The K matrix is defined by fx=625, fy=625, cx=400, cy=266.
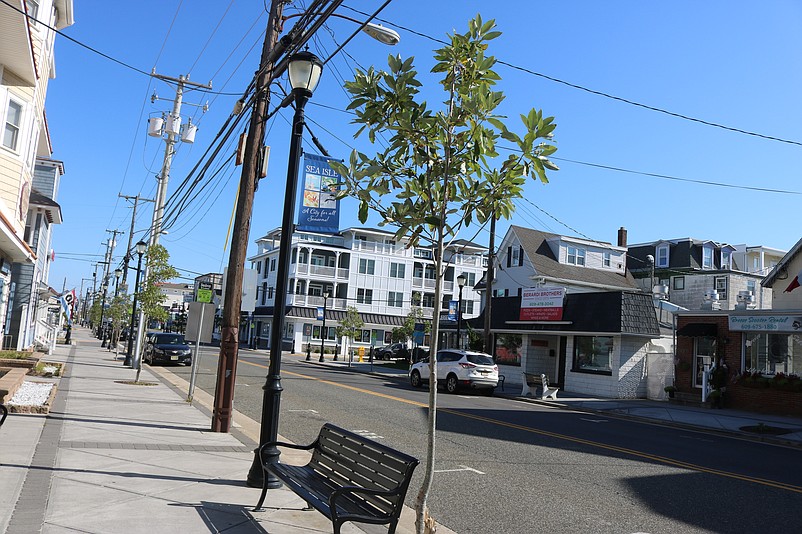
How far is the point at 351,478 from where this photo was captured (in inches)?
229

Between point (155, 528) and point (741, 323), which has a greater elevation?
point (741, 323)

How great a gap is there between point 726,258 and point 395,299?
106 feet

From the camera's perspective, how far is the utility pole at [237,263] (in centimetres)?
1110

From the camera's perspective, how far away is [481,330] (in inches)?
1435

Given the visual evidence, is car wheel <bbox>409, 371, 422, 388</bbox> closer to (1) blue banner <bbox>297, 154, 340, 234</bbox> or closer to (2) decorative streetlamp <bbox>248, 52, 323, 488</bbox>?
(1) blue banner <bbox>297, 154, 340, 234</bbox>

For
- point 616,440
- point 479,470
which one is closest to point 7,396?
point 479,470

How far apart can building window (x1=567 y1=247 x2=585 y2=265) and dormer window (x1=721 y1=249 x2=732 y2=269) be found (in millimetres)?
13938

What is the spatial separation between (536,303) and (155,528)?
87.0 ft

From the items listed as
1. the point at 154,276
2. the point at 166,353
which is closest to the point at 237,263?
the point at 154,276

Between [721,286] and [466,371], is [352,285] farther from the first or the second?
[466,371]

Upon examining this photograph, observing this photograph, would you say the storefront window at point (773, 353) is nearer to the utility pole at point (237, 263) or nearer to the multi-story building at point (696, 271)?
the utility pole at point (237, 263)

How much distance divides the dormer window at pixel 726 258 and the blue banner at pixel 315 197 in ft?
157

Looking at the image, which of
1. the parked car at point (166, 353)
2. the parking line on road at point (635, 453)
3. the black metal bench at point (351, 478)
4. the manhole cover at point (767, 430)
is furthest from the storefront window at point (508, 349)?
the black metal bench at point (351, 478)

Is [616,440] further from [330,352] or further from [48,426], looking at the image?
[330,352]
